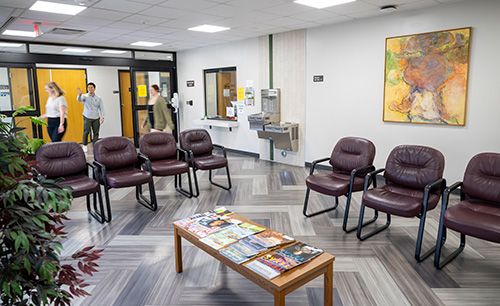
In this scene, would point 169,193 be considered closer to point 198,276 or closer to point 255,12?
point 198,276

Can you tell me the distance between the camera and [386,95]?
204 inches

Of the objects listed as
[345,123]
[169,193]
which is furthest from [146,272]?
[345,123]

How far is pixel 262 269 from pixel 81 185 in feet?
8.44

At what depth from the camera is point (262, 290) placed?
2.56m

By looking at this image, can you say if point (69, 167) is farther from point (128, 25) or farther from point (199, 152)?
point (128, 25)

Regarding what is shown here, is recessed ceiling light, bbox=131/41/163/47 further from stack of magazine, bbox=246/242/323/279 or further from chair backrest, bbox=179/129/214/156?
stack of magazine, bbox=246/242/323/279

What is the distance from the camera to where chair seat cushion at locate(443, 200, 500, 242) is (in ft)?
8.16

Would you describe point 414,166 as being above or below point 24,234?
below

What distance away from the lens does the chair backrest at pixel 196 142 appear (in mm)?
5051

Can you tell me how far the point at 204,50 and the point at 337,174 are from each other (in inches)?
212

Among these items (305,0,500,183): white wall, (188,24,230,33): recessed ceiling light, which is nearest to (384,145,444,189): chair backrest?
(305,0,500,183): white wall

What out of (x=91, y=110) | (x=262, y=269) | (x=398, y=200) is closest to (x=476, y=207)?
(x=398, y=200)

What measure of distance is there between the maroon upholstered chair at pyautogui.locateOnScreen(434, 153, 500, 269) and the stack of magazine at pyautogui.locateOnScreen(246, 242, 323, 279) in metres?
1.22

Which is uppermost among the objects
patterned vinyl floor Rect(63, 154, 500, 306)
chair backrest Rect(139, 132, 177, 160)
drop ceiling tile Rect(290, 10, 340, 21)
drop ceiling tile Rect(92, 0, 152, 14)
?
drop ceiling tile Rect(290, 10, 340, 21)
